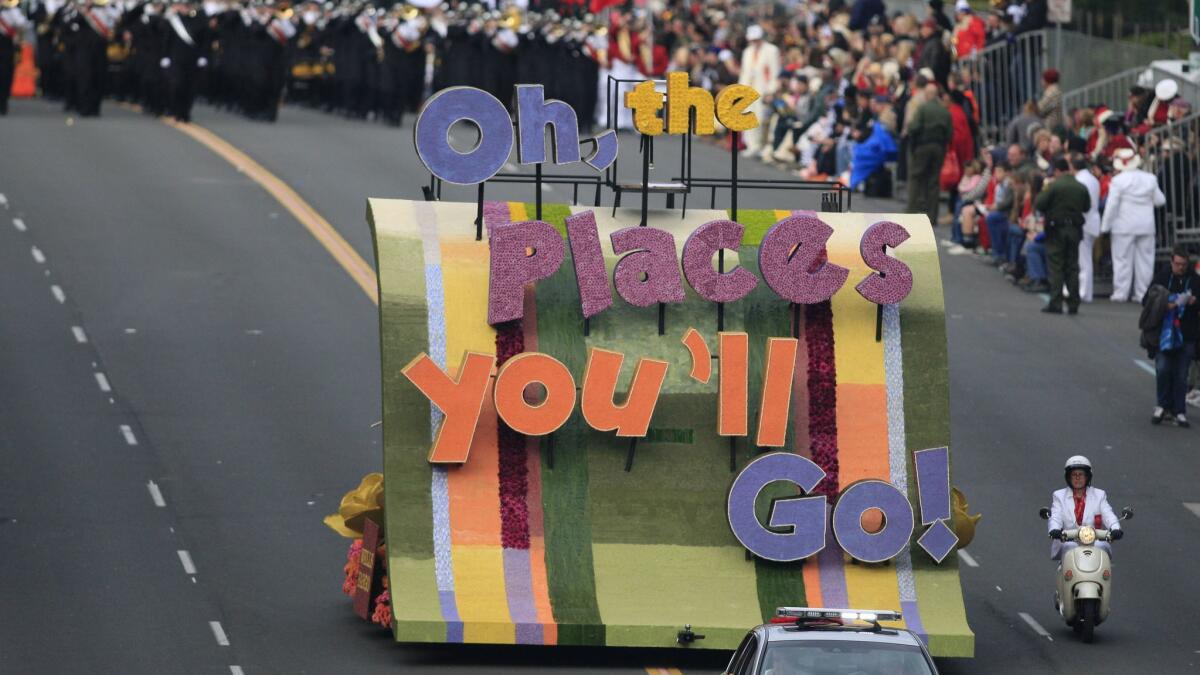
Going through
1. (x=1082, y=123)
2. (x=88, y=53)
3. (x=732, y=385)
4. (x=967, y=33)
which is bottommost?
(x=732, y=385)

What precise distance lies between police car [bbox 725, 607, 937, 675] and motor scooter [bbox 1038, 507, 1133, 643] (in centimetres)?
554

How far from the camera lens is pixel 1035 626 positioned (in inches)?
818

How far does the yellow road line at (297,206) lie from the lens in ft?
108

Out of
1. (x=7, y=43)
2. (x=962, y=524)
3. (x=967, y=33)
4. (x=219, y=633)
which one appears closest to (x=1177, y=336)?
(x=962, y=524)

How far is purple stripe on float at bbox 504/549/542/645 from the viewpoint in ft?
61.2

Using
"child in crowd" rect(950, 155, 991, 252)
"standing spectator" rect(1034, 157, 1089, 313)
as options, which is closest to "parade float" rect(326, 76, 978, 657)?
"standing spectator" rect(1034, 157, 1089, 313)

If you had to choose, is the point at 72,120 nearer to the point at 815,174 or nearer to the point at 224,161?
the point at 224,161

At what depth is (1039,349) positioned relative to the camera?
30703 mm

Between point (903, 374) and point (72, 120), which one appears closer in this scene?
point (903, 374)

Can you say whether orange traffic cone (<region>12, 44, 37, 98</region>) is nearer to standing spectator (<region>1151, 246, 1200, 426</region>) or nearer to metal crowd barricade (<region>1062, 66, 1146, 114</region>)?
metal crowd barricade (<region>1062, 66, 1146, 114</region>)

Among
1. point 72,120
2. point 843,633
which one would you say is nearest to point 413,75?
point 72,120

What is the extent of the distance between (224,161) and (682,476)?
73.3 feet

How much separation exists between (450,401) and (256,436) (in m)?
6.90

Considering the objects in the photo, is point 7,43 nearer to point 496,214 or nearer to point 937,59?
point 937,59
